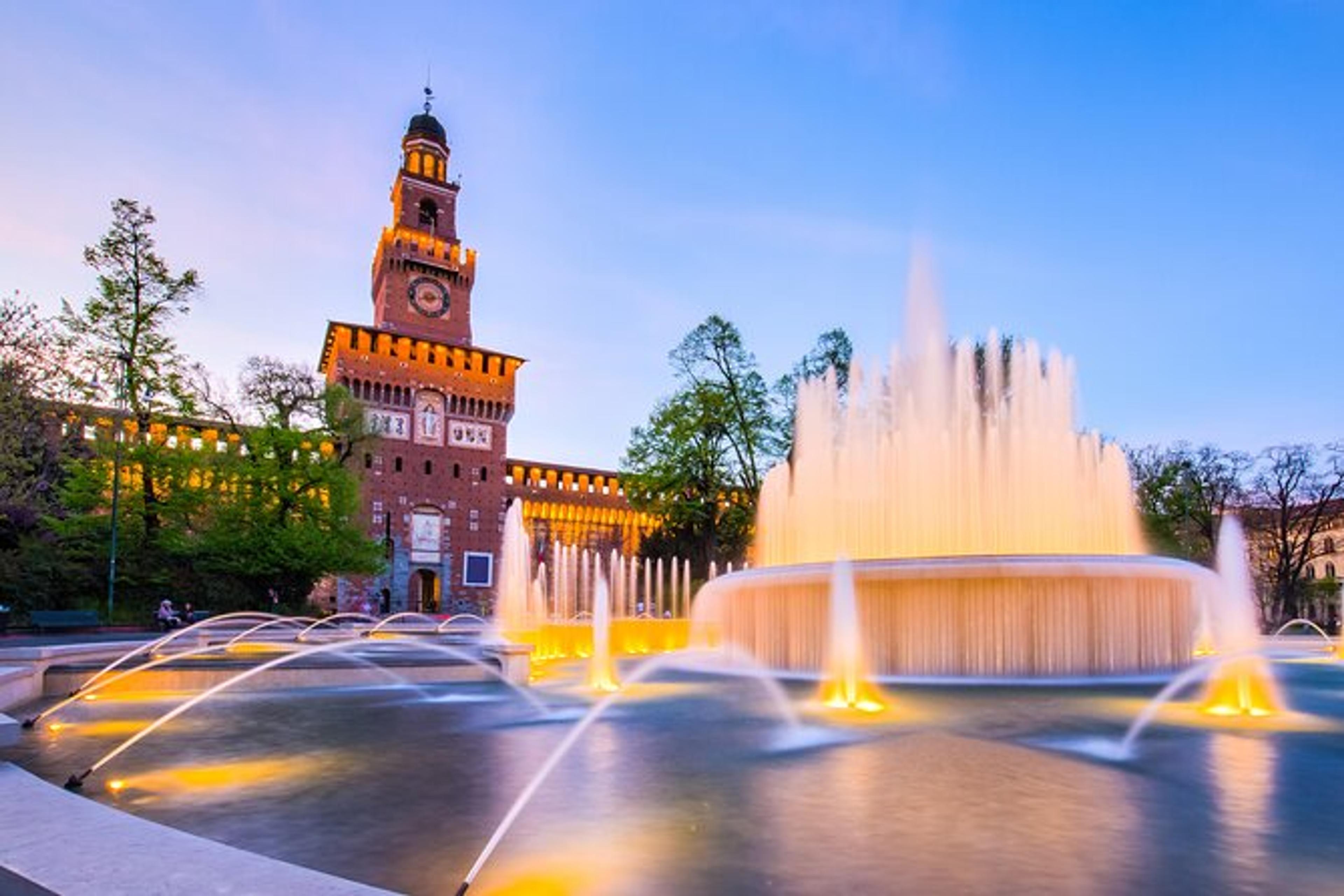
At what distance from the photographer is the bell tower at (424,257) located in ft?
173

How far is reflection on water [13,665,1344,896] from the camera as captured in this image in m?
3.21

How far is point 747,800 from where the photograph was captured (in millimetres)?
4375

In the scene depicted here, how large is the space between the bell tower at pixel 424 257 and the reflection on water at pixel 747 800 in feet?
156

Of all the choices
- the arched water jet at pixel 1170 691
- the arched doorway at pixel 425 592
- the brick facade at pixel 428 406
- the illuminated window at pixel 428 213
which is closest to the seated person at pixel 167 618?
the brick facade at pixel 428 406

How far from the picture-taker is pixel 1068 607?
10.5m

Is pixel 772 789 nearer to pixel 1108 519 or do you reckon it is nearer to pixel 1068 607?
pixel 1068 607

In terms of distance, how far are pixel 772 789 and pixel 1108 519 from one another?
1182 cm

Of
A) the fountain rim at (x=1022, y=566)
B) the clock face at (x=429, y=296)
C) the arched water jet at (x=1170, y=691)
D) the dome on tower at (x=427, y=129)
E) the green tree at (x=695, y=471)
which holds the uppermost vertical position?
the dome on tower at (x=427, y=129)

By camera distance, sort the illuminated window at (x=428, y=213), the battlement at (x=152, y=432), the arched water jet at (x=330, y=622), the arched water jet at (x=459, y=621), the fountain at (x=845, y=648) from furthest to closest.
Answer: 1. the illuminated window at (x=428, y=213)
2. the arched water jet at (x=459, y=621)
3. the battlement at (x=152, y=432)
4. the arched water jet at (x=330, y=622)
5. the fountain at (x=845, y=648)

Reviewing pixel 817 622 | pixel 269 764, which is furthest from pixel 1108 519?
pixel 269 764

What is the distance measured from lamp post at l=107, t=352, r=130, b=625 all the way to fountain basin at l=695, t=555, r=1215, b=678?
72.3 ft

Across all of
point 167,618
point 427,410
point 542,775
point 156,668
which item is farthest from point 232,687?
point 427,410

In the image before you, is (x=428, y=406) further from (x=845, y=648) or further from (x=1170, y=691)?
(x=1170, y=691)

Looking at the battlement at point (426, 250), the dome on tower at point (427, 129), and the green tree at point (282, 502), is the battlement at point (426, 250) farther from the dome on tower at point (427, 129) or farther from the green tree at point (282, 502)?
the green tree at point (282, 502)
